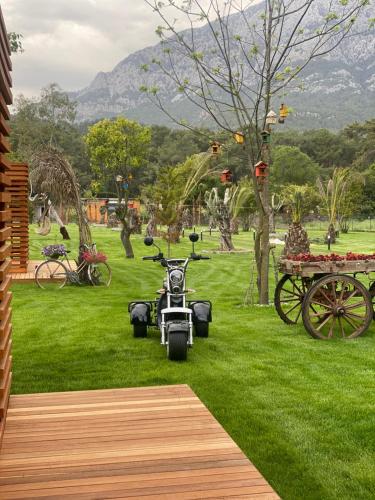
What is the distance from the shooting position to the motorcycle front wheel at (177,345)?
652 cm

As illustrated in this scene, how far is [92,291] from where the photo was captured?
42.8 feet

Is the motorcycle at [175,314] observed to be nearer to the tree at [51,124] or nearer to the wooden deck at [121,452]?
the wooden deck at [121,452]

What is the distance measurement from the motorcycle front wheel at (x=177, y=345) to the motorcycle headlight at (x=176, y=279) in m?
0.68

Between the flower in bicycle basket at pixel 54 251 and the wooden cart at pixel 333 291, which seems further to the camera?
the flower in bicycle basket at pixel 54 251

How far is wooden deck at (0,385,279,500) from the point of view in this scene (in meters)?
2.76

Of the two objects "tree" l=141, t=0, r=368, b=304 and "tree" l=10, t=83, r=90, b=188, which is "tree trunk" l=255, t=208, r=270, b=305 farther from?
"tree" l=10, t=83, r=90, b=188

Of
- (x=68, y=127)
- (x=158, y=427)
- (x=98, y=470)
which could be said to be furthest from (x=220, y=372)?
(x=68, y=127)

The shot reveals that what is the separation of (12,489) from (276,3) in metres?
9.98

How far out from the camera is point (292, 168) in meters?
54.1

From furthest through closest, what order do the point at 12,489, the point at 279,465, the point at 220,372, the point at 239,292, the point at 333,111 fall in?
the point at 333,111 → the point at 239,292 → the point at 220,372 → the point at 279,465 → the point at 12,489

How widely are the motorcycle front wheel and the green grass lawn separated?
0.12 meters

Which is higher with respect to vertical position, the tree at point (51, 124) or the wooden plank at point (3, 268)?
the tree at point (51, 124)

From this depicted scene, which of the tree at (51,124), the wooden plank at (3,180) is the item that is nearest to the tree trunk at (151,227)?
the wooden plank at (3,180)

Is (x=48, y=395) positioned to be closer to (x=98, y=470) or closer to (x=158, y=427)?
(x=158, y=427)
